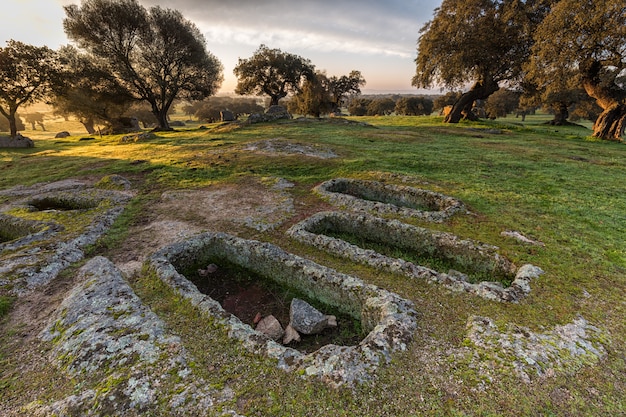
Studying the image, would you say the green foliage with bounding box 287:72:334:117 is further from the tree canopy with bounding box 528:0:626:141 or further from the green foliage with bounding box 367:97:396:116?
the tree canopy with bounding box 528:0:626:141

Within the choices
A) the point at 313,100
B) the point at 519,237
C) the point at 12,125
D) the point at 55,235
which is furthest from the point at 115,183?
the point at 313,100

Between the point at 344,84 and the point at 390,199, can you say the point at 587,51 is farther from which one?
the point at 344,84

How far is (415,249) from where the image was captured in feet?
33.5

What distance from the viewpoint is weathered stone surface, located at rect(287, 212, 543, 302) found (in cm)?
719

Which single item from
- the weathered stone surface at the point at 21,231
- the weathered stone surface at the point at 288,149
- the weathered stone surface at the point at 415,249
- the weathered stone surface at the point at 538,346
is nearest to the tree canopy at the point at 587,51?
the weathered stone surface at the point at 288,149

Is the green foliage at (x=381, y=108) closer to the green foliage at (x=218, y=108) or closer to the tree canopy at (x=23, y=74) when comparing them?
the green foliage at (x=218, y=108)

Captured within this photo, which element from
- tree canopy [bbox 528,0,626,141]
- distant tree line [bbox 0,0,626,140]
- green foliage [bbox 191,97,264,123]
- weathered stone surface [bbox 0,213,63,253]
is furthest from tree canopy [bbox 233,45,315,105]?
weathered stone surface [bbox 0,213,63,253]

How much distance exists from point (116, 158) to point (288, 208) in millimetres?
21002

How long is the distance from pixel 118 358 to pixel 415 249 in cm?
867

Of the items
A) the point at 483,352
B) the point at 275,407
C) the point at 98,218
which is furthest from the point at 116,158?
Result: the point at 483,352

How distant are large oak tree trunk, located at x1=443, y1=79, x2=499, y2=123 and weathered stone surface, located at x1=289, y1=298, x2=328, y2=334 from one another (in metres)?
46.4

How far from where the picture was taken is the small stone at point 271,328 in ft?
21.7

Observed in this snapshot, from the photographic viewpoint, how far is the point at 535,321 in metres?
6.09

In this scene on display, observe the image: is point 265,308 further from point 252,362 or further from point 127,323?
point 127,323
